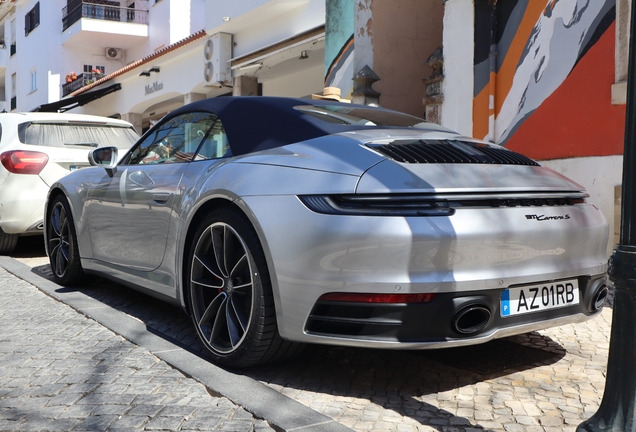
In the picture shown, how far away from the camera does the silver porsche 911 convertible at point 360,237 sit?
266 centimetres

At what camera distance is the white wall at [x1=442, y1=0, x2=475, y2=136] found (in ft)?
28.9

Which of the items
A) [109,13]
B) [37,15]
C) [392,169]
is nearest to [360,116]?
[392,169]

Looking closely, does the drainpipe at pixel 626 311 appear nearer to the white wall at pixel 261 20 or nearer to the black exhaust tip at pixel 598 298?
the black exhaust tip at pixel 598 298

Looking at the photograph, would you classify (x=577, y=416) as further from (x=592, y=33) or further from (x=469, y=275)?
(x=592, y=33)

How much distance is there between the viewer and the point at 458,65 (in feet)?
29.7

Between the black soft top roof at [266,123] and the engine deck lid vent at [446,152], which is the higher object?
the black soft top roof at [266,123]

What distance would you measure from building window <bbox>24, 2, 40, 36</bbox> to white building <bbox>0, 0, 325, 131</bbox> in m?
0.05

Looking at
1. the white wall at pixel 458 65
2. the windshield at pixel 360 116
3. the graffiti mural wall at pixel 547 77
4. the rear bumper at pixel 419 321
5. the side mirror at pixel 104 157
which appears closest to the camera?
the rear bumper at pixel 419 321

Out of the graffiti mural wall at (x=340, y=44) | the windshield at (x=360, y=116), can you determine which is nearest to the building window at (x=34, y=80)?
the graffiti mural wall at (x=340, y=44)

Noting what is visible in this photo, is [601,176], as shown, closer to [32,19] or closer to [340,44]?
[340,44]

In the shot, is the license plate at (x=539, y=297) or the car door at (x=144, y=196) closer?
the license plate at (x=539, y=297)

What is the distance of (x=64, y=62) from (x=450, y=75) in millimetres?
26905

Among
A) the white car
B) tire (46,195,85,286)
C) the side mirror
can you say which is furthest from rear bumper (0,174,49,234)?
the side mirror

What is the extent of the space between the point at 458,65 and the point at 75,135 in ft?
16.5
